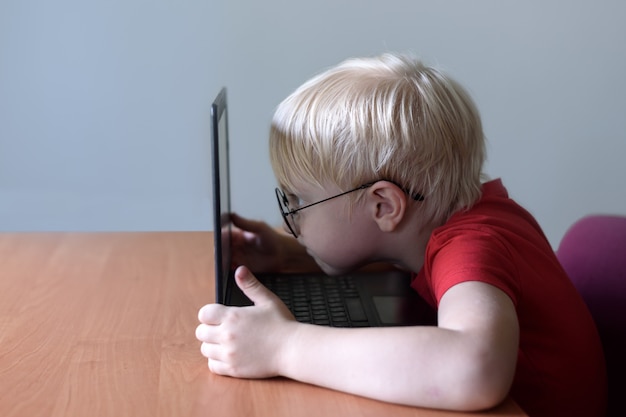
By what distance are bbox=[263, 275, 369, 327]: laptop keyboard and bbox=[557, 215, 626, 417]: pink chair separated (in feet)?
1.12

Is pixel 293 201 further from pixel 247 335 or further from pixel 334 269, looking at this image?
pixel 247 335

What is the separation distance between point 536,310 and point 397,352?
0.27 metres

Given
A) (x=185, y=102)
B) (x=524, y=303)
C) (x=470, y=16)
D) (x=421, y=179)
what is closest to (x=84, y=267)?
(x=421, y=179)

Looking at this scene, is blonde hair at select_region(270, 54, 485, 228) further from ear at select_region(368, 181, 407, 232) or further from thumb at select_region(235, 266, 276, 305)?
thumb at select_region(235, 266, 276, 305)

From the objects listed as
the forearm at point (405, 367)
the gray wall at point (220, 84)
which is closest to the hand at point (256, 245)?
the forearm at point (405, 367)

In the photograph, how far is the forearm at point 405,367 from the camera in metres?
0.82

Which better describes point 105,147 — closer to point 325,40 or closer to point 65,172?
point 65,172

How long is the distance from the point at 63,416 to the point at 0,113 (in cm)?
179

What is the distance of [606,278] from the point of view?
1.25 meters

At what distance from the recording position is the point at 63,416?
82cm

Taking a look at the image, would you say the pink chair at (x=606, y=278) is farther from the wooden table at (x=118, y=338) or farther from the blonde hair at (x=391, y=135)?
the wooden table at (x=118, y=338)

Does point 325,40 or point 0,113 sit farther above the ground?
point 325,40

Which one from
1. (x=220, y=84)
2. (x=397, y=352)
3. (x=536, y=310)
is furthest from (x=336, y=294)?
(x=220, y=84)

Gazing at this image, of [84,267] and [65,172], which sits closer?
[84,267]
